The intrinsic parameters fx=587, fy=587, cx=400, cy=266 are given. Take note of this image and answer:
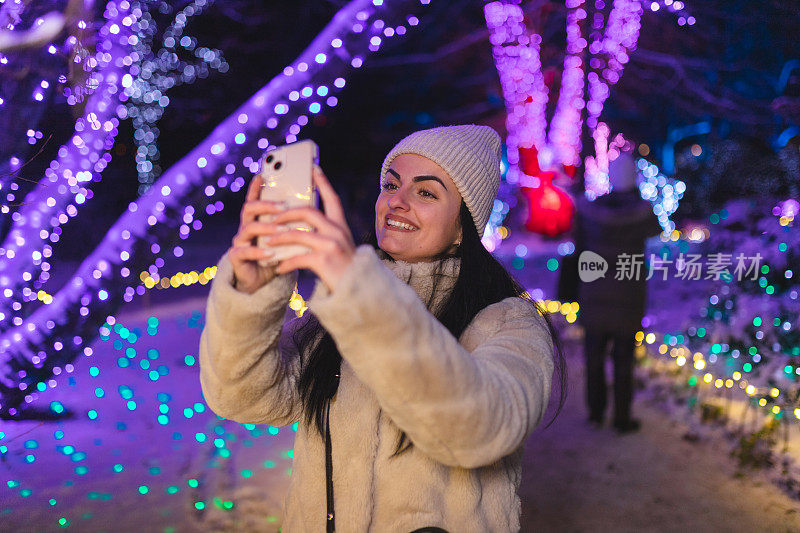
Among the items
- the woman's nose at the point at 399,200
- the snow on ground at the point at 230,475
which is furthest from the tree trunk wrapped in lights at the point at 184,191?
the woman's nose at the point at 399,200


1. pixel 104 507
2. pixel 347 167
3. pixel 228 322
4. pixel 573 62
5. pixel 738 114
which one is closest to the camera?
pixel 228 322

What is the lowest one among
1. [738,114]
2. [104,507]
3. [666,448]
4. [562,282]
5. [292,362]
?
[104,507]

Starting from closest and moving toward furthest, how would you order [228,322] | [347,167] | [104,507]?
1. [228,322]
2. [104,507]
3. [347,167]

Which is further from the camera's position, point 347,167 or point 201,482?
point 347,167

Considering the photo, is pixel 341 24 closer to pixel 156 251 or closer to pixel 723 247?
pixel 156 251

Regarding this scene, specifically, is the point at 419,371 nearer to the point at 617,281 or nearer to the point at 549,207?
the point at 617,281

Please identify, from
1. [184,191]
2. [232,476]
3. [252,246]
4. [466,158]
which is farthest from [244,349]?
[184,191]

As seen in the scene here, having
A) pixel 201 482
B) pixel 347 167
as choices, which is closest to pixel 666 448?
pixel 201 482

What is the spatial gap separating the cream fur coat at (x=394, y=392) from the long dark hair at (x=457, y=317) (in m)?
0.03

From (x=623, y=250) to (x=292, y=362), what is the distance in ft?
10.7

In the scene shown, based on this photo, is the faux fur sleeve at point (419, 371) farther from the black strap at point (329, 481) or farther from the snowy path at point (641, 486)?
the snowy path at point (641, 486)

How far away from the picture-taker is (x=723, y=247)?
462 cm

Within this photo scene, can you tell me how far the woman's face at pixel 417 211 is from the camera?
1.46m

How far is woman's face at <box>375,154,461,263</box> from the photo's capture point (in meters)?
1.46
